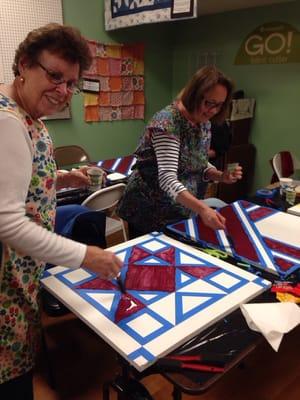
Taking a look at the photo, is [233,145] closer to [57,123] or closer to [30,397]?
[57,123]

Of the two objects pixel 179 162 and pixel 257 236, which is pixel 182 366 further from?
pixel 179 162

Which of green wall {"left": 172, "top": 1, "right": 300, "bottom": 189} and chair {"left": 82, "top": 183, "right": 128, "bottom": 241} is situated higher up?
green wall {"left": 172, "top": 1, "right": 300, "bottom": 189}

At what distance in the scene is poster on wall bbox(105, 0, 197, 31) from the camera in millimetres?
2588

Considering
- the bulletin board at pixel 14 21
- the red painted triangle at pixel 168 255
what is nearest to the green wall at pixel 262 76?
the bulletin board at pixel 14 21

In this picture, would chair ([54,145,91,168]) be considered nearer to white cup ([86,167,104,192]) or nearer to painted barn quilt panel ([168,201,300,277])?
white cup ([86,167,104,192])

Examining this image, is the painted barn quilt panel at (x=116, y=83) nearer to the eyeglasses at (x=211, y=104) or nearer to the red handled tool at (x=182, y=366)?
the eyeglasses at (x=211, y=104)

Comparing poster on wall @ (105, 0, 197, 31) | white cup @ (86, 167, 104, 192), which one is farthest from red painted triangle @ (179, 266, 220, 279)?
poster on wall @ (105, 0, 197, 31)

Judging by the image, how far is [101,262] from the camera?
0.85 meters

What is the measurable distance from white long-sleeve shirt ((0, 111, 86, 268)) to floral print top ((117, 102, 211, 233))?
0.75m

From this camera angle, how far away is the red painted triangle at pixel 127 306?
0.89 meters

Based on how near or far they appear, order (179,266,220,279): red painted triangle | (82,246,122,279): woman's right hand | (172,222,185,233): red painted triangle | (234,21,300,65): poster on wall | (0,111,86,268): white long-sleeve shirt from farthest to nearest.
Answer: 1. (234,21,300,65): poster on wall
2. (172,222,185,233): red painted triangle
3. (179,266,220,279): red painted triangle
4. (82,246,122,279): woman's right hand
5. (0,111,86,268): white long-sleeve shirt

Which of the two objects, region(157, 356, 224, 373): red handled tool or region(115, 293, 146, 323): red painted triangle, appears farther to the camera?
region(115, 293, 146, 323): red painted triangle

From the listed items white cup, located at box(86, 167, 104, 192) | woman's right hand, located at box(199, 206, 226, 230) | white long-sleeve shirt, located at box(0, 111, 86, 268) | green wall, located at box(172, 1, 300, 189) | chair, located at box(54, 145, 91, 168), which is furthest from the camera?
green wall, located at box(172, 1, 300, 189)

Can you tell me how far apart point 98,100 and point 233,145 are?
1482 millimetres
